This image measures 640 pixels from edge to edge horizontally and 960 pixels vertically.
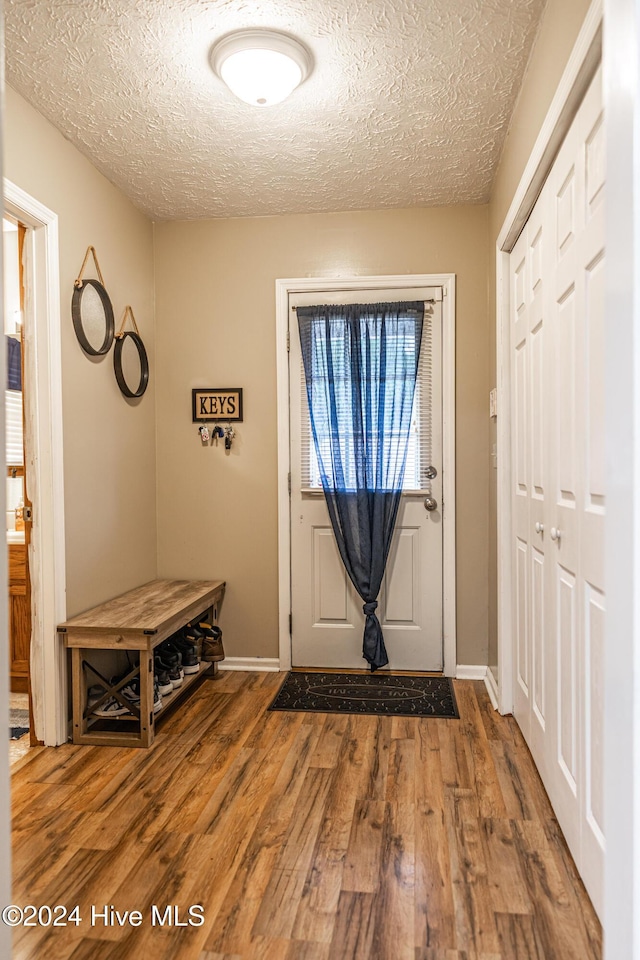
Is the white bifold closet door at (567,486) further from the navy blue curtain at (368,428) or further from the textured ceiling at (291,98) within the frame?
the navy blue curtain at (368,428)

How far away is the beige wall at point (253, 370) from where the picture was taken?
364cm

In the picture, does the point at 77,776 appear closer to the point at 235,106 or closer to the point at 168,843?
the point at 168,843

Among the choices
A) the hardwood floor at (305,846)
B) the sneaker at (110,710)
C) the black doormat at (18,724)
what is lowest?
the black doormat at (18,724)

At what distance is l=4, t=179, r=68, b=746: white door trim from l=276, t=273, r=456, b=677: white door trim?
1308 millimetres

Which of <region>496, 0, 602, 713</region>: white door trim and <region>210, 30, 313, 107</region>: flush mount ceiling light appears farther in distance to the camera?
<region>496, 0, 602, 713</region>: white door trim

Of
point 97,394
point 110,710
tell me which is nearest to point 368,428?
point 97,394

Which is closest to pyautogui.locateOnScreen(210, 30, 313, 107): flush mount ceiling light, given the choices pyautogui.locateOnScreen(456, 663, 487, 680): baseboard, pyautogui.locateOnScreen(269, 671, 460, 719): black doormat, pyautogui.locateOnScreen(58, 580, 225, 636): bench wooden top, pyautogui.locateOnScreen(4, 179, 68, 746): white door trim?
pyautogui.locateOnScreen(4, 179, 68, 746): white door trim

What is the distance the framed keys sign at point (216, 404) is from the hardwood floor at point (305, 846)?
169cm

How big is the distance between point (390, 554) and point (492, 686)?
0.87m

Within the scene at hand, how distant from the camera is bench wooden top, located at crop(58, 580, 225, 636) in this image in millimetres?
2746

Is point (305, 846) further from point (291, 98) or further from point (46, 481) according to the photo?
point (291, 98)

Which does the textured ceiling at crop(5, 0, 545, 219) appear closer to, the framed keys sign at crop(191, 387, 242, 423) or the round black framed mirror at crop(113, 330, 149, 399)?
the round black framed mirror at crop(113, 330, 149, 399)

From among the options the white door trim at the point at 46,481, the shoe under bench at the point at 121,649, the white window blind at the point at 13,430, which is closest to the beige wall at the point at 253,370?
the shoe under bench at the point at 121,649

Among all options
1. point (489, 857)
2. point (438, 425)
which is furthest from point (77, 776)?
point (438, 425)
